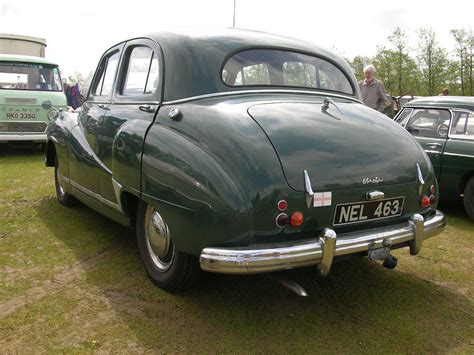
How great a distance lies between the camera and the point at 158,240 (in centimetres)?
330

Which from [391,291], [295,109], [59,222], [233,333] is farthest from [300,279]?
[59,222]

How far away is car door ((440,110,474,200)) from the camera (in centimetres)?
550

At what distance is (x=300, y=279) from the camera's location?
3592 millimetres

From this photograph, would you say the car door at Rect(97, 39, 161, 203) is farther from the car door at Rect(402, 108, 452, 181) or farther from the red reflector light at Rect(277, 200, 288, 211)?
the car door at Rect(402, 108, 452, 181)

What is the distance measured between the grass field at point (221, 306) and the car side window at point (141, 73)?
1390mm

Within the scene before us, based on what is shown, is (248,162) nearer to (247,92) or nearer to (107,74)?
(247,92)

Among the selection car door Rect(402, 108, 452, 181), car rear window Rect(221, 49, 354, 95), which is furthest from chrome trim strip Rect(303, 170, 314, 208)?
car door Rect(402, 108, 452, 181)

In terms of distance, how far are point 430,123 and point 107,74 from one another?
13.3 feet

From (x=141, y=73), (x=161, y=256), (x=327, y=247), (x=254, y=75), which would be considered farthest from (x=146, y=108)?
(x=327, y=247)

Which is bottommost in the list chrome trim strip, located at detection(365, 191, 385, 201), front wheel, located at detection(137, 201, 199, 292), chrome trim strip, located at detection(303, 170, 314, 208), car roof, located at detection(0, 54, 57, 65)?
front wheel, located at detection(137, 201, 199, 292)

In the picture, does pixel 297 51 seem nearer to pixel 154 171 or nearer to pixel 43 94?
pixel 154 171

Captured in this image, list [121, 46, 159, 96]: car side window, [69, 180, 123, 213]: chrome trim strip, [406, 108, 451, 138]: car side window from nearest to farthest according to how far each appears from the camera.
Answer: [121, 46, 159, 96]: car side window < [69, 180, 123, 213]: chrome trim strip < [406, 108, 451, 138]: car side window

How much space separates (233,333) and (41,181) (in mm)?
5136

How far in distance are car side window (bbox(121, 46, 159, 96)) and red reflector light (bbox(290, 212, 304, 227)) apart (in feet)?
4.93
